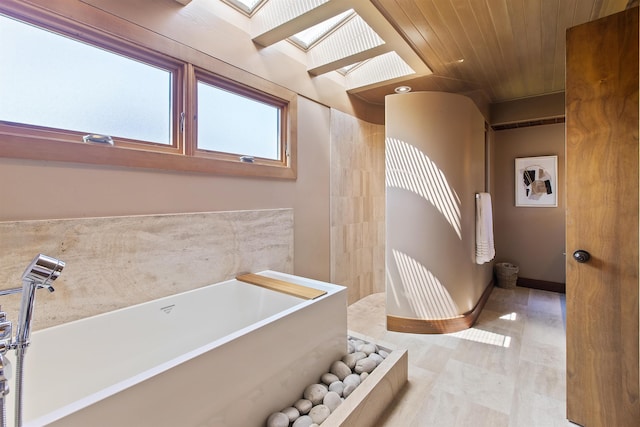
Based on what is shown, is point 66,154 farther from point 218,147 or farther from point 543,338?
point 543,338

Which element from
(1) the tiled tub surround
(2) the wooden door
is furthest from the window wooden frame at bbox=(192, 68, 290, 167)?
(2) the wooden door

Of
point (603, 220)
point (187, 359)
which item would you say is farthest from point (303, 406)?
point (603, 220)

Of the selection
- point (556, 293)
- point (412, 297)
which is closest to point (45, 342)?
point (412, 297)

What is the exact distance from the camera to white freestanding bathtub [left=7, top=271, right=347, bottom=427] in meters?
1.01

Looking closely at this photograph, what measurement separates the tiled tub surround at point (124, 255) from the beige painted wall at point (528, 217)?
347cm

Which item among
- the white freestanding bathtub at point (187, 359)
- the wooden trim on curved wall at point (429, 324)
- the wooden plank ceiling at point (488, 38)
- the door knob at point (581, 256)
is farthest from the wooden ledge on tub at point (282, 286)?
the wooden plank ceiling at point (488, 38)

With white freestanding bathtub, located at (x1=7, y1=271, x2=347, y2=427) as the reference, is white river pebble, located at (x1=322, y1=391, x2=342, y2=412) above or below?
below

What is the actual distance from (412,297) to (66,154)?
8.63 feet

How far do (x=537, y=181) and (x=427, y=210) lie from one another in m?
2.21

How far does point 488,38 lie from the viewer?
222cm

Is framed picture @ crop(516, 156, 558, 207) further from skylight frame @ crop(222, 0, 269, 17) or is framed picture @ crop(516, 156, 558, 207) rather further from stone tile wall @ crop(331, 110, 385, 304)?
skylight frame @ crop(222, 0, 269, 17)

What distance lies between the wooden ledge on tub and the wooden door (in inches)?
55.2

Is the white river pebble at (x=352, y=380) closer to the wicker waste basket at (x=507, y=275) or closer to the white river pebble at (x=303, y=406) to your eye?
the white river pebble at (x=303, y=406)

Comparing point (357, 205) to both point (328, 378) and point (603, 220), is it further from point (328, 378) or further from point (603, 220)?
point (603, 220)
